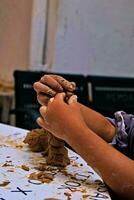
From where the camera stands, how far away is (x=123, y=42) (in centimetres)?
247

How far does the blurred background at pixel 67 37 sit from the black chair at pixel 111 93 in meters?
0.06

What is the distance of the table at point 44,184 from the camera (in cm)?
64

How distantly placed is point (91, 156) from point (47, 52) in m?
1.75

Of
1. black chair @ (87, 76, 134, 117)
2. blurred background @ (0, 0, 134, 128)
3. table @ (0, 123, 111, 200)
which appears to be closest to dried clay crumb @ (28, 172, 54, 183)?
table @ (0, 123, 111, 200)

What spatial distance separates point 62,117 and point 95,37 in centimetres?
175

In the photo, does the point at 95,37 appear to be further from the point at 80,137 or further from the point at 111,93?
the point at 80,137

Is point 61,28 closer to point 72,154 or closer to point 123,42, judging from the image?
point 123,42

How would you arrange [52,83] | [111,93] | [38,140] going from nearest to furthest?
[52,83] → [38,140] → [111,93]

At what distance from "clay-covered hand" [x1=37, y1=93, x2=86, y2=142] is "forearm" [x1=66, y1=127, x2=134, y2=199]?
2 cm

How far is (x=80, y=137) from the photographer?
708mm

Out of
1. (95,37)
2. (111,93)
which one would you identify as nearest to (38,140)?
(111,93)

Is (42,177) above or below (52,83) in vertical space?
below

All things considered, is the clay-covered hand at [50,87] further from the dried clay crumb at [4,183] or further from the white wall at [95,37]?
the white wall at [95,37]

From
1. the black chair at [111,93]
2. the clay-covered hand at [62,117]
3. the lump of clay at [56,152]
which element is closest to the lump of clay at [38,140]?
the lump of clay at [56,152]
